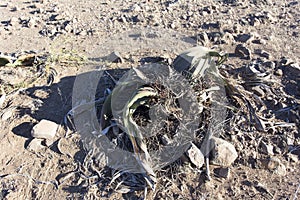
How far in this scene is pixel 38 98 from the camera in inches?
115

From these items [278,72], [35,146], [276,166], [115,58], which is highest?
[278,72]

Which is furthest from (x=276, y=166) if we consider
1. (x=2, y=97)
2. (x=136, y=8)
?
(x=136, y=8)

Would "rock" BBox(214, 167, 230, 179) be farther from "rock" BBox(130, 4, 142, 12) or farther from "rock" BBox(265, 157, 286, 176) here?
"rock" BBox(130, 4, 142, 12)

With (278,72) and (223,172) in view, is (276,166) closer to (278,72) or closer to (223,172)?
(223,172)

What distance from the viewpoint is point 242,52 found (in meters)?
3.34

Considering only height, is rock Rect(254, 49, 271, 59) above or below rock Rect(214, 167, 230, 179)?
above

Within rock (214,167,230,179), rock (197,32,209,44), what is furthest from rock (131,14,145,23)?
rock (214,167,230,179)

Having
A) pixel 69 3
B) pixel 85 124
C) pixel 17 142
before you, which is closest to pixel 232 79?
pixel 85 124

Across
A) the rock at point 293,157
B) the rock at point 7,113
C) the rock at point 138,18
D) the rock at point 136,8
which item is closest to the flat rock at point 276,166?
the rock at point 293,157

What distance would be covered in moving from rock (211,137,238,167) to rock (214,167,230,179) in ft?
0.11

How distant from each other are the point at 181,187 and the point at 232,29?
7.27ft

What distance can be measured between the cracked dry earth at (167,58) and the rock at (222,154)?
53 mm

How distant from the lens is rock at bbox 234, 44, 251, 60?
3.32 metres

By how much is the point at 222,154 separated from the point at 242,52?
1.40 m
